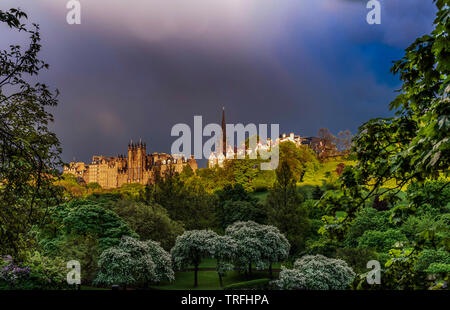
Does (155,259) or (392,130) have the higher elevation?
(392,130)

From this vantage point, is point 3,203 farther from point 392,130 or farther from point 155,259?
point 155,259

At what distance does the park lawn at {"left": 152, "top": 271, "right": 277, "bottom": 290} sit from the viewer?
902 inches

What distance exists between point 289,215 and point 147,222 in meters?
11.2

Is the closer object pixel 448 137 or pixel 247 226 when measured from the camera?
pixel 448 137

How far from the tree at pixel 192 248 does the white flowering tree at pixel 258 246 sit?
1.93 m

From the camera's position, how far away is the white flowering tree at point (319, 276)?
1711 centimetres

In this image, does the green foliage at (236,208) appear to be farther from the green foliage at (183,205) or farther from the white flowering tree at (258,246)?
the white flowering tree at (258,246)

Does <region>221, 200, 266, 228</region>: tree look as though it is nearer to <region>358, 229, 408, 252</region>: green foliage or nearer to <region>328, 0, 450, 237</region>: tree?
<region>358, 229, 408, 252</region>: green foliage

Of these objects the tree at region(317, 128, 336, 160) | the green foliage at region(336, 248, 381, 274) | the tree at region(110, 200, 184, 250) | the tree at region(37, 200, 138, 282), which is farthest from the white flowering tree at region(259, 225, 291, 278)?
the tree at region(317, 128, 336, 160)

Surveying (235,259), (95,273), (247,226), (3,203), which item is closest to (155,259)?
(95,273)

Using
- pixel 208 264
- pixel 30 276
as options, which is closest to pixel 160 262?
pixel 208 264
